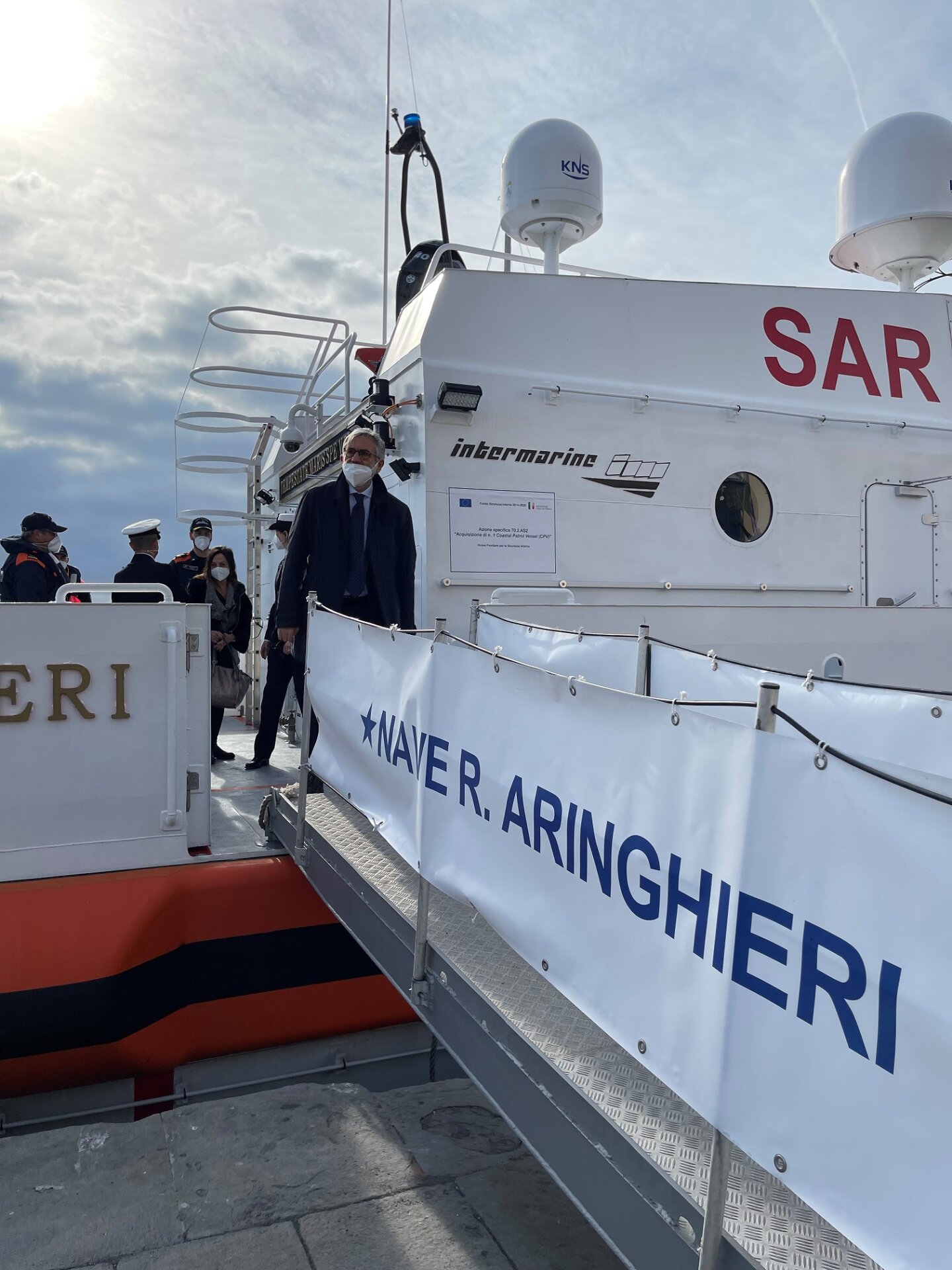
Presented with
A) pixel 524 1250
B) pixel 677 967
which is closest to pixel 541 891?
pixel 677 967

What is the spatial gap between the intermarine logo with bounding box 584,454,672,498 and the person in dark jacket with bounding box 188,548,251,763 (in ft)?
8.02

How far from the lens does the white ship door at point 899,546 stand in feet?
20.4

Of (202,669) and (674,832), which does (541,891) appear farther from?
(202,669)

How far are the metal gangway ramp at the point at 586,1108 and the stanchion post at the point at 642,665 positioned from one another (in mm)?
855

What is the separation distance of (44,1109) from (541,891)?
263 centimetres

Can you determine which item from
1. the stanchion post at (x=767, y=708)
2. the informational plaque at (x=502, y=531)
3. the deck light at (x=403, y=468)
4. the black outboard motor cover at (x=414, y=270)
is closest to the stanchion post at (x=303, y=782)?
the informational plaque at (x=502, y=531)

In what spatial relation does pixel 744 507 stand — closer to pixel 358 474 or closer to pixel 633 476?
pixel 633 476

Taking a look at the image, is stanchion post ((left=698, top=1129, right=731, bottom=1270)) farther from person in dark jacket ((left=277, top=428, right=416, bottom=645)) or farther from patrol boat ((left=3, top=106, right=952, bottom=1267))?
person in dark jacket ((left=277, top=428, right=416, bottom=645))

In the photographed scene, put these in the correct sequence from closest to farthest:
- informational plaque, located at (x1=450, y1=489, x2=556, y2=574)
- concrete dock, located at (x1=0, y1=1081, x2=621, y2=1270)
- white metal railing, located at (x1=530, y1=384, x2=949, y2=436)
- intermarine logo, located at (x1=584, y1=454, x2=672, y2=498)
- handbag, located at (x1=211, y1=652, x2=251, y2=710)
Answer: concrete dock, located at (x1=0, y1=1081, x2=621, y2=1270)
informational plaque, located at (x1=450, y1=489, x2=556, y2=574)
white metal railing, located at (x1=530, y1=384, x2=949, y2=436)
intermarine logo, located at (x1=584, y1=454, x2=672, y2=498)
handbag, located at (x1=211, y1=652, x2=251, y2=710)

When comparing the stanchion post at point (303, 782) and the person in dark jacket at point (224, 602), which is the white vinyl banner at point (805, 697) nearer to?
the stanchion post at point (303, 782)

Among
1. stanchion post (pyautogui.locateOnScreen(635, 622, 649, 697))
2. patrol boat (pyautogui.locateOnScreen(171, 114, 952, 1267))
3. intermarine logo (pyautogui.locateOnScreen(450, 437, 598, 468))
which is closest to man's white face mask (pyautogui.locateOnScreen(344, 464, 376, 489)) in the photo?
patrol boat (pyautogui.locateOnScreen(171, 114, 952, 1267))

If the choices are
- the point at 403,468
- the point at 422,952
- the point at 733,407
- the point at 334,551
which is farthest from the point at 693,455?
the point at 422,952

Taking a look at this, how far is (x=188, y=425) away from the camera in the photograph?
838 centimetres

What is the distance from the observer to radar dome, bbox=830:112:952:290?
679 centimetres
